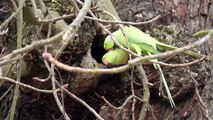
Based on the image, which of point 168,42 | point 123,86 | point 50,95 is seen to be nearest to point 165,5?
point 168,42

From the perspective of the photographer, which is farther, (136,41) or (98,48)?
(98,48)

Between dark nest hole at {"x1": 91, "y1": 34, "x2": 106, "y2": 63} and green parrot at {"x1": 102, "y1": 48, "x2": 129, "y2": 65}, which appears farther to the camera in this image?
dark nest hole at {"x1": 91, "y1": 34, "x2": 106, "y2": 63}

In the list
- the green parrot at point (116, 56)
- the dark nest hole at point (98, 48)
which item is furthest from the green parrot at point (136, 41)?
the dark nest hole at point (98, 48)

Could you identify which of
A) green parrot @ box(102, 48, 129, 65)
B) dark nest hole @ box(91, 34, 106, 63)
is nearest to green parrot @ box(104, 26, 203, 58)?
green parrot @ box(102, 48, 129, 65)

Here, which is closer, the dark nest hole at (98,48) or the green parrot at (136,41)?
the green parrot at (136,41)

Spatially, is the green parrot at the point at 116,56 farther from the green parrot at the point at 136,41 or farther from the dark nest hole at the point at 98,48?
the dark nest hole at the point at 98,48

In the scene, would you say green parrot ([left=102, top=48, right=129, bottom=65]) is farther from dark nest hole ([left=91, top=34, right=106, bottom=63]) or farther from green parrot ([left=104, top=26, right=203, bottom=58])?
dark nest hole ([left=91, top=34, right=106, bottom=63])

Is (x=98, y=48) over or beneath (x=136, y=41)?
beneath

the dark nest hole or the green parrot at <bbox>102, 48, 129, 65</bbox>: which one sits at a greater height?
the green parrot at <bbox>102, 48, 129, 65</bbox>

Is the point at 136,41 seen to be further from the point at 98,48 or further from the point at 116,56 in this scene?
the point at 98,48

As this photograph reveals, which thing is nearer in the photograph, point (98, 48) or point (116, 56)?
point (116, 56)

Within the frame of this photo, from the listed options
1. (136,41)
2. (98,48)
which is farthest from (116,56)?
(98,48)
